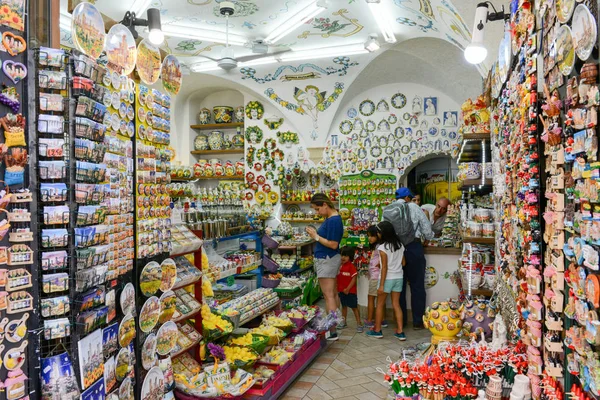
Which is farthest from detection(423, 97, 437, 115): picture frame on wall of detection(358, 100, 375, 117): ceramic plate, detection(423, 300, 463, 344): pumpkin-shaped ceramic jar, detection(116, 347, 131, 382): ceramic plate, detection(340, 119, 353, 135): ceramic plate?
detection(116, 347, 131, 382): ceramic plate

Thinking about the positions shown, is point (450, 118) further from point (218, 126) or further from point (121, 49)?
point (121, 49)

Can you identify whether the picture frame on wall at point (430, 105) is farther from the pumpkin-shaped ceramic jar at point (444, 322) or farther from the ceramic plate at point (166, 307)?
the ceramic plate at point (166, 307)

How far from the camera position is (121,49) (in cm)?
254

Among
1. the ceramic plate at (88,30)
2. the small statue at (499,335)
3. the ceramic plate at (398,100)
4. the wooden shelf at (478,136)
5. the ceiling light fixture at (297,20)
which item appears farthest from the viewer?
the ceramic plate at (398,100)

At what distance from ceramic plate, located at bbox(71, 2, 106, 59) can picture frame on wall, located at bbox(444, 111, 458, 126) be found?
675cm

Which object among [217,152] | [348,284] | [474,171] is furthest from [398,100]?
[474,171]

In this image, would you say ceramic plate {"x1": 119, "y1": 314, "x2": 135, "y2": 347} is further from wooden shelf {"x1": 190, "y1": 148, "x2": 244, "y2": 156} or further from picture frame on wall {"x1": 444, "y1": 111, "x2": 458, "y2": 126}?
wooden shelf {"x1": 190, "y1": 148, "x2": 244, "y2": 156}

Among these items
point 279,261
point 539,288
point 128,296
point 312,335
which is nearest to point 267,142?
point 279,261

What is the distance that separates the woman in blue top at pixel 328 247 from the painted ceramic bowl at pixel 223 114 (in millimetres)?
4679

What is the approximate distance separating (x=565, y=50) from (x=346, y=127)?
718cm

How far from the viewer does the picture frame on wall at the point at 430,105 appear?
26.6 feet

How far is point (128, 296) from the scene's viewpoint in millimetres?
2576

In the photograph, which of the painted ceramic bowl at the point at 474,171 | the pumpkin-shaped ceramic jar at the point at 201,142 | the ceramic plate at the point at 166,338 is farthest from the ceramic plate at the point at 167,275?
the pumpkin-shaped ceramic jar at the point at 201,142

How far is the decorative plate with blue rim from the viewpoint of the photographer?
833 cm
